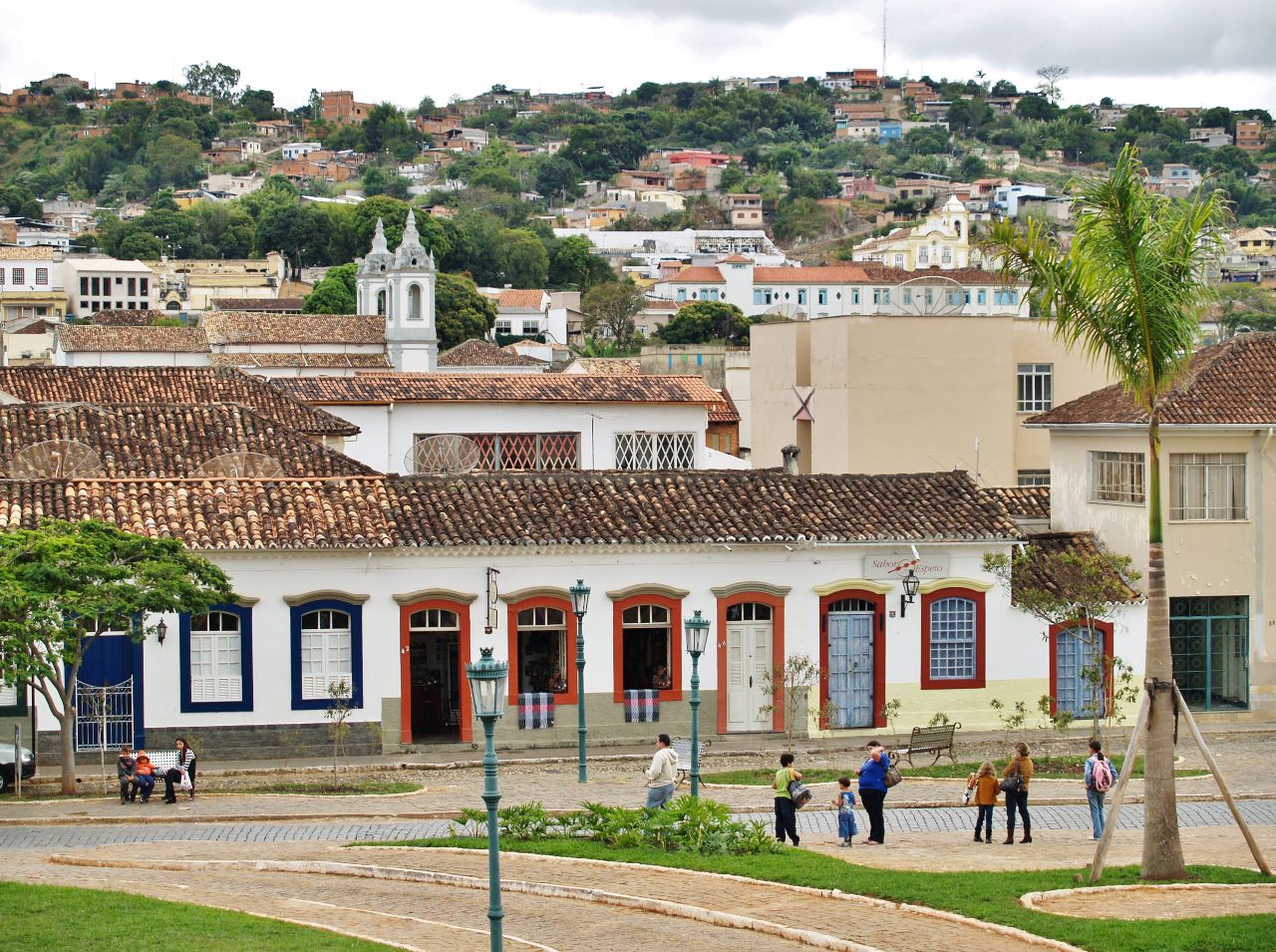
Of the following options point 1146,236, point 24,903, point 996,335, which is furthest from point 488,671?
point 996,335

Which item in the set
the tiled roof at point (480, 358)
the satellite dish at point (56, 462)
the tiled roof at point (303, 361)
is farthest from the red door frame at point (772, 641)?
the tiled roof at point (480, 358)

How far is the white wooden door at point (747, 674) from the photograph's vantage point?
26.5 m

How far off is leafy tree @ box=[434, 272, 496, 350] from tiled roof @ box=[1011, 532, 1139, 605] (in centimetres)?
7144

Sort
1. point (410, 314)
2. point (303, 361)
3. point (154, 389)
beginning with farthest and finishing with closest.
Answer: point (410, 314) < point (303, 361) < point (154, 389)

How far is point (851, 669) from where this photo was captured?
2684cm

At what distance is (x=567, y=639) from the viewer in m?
25.8

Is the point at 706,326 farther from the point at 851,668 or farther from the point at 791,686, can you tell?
the point at 791,686

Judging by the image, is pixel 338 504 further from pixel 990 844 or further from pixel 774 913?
pixel 774 913

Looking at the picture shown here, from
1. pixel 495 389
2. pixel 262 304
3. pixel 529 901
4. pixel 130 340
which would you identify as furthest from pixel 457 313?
pixel 529 901

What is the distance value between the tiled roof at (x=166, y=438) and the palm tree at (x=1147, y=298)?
49.1ft

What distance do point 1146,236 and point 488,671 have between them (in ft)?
21.2

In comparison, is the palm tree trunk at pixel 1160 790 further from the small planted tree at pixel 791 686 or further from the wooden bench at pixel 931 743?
the small planted tree at pixel 791 686

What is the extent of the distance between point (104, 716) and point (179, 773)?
338 centimetres

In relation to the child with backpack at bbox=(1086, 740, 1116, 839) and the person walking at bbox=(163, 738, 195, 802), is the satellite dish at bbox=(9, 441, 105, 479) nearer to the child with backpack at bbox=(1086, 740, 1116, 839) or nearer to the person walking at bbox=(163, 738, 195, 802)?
the person walking at bbox=(163, 738, 195, 802)
